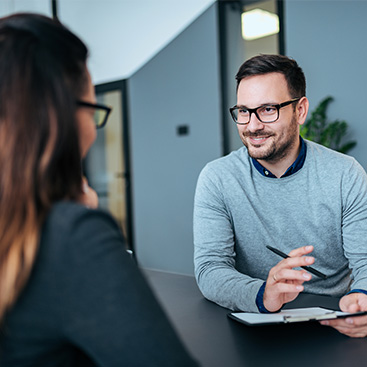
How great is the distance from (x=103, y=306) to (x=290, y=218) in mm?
1130

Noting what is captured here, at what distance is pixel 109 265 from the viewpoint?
51cm

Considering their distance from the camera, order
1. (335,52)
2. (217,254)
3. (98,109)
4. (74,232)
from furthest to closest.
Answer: (335,52) < (217,254) < (98,109) < (74,232)

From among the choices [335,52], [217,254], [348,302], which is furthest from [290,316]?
[335,52]

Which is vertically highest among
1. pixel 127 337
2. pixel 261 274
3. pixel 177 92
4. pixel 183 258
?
pixel 177 92

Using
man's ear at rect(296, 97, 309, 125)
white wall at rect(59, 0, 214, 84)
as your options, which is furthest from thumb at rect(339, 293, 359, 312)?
white wall at rect(59, 0, 214, 84)

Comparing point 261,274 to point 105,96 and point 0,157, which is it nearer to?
point 0,157

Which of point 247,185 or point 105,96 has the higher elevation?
point 105,96

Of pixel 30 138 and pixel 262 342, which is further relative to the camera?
pixel 262 342

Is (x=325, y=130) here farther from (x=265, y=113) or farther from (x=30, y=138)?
(x=30, y=138)

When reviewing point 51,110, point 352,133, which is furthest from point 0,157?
point 352,133

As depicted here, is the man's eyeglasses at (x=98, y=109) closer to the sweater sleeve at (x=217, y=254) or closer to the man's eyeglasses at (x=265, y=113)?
the sweater sleeve at (x=217, y=254)

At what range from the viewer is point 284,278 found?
103cm

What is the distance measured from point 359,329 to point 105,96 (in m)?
4.91

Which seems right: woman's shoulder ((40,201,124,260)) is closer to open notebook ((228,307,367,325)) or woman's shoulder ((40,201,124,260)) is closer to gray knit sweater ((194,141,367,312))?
open notebook ((228,307,367,325))
